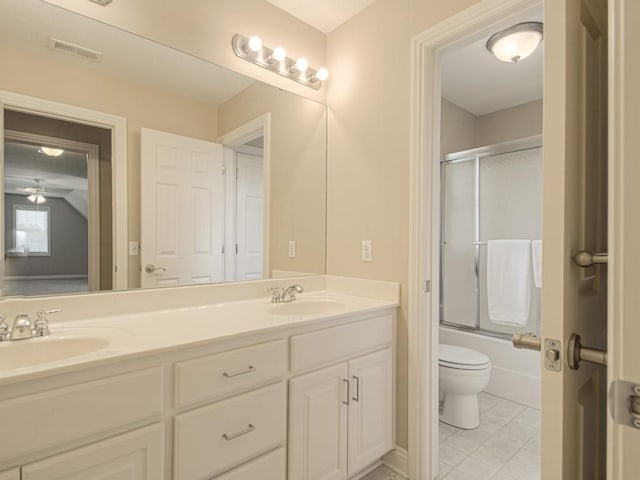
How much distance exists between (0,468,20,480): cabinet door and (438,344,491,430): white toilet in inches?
81.2

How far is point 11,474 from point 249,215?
4.62ft

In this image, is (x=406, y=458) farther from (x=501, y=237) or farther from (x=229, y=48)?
(x=229, y=48)

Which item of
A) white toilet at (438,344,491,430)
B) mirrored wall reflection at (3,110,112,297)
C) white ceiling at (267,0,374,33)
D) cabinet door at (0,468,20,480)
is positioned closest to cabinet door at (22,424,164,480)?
cabinet door at (0,468,20,480)

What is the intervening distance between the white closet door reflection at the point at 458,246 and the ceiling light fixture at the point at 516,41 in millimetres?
1096

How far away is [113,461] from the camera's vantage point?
0.96m

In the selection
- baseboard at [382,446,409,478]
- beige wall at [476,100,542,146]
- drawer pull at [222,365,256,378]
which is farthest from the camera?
beige wall at [476,100,542,146]

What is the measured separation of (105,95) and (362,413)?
180 centimetres

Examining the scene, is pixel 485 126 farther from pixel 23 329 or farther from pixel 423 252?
pixel 23 329

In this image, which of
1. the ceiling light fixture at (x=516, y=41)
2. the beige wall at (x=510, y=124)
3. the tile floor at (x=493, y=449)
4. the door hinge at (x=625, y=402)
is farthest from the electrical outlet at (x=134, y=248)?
the beige wall at (x=510, y=124)

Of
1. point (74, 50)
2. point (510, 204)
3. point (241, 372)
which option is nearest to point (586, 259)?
point (241, 372)

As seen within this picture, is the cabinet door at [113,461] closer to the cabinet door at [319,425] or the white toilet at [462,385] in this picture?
the cabinet door at [319,425]

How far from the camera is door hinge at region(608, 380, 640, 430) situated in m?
0.48

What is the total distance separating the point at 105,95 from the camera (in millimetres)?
1492

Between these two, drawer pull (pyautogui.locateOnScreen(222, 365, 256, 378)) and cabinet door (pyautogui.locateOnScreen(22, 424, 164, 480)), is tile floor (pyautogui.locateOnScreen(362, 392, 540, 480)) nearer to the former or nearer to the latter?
drawer pull (pyautogui.locateOnScreen(222, 365, 256, 378))
